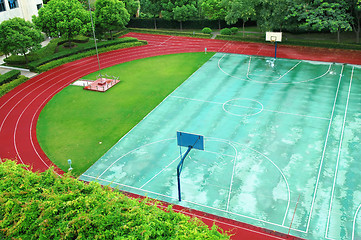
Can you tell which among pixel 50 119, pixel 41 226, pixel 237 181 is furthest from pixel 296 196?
pixel 50 119

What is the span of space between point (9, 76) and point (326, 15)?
40.5m

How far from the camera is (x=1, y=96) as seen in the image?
3894 cm

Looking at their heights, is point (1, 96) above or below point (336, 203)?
above

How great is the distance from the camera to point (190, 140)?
73.5 ft

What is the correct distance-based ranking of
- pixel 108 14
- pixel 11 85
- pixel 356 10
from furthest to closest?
pixel 108 14 < pixel 356 10 < pixel 11 85

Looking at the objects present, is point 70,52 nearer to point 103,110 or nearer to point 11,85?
point 11,85

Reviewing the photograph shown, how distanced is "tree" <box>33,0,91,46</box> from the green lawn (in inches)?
319

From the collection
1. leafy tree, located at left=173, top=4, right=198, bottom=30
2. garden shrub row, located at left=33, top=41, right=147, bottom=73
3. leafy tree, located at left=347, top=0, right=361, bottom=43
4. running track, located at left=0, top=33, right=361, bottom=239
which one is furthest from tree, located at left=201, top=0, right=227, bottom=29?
leafy tree, located at left=347, top=0, right=361, bottom=43

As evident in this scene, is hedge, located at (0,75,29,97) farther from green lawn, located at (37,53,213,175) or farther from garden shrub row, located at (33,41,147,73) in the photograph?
green lawn, located at (37,53,213,175)

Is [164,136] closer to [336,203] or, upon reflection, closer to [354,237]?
[336,203]

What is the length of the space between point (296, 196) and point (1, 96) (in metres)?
32.6

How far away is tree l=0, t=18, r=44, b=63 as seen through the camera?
42719 millimetres

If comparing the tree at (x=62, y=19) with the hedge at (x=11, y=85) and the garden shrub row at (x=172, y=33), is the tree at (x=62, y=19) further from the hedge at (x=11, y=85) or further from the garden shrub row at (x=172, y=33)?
the garden shrub row at (x=172, y=33)

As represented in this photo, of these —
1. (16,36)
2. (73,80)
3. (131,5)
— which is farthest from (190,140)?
(131,5)
